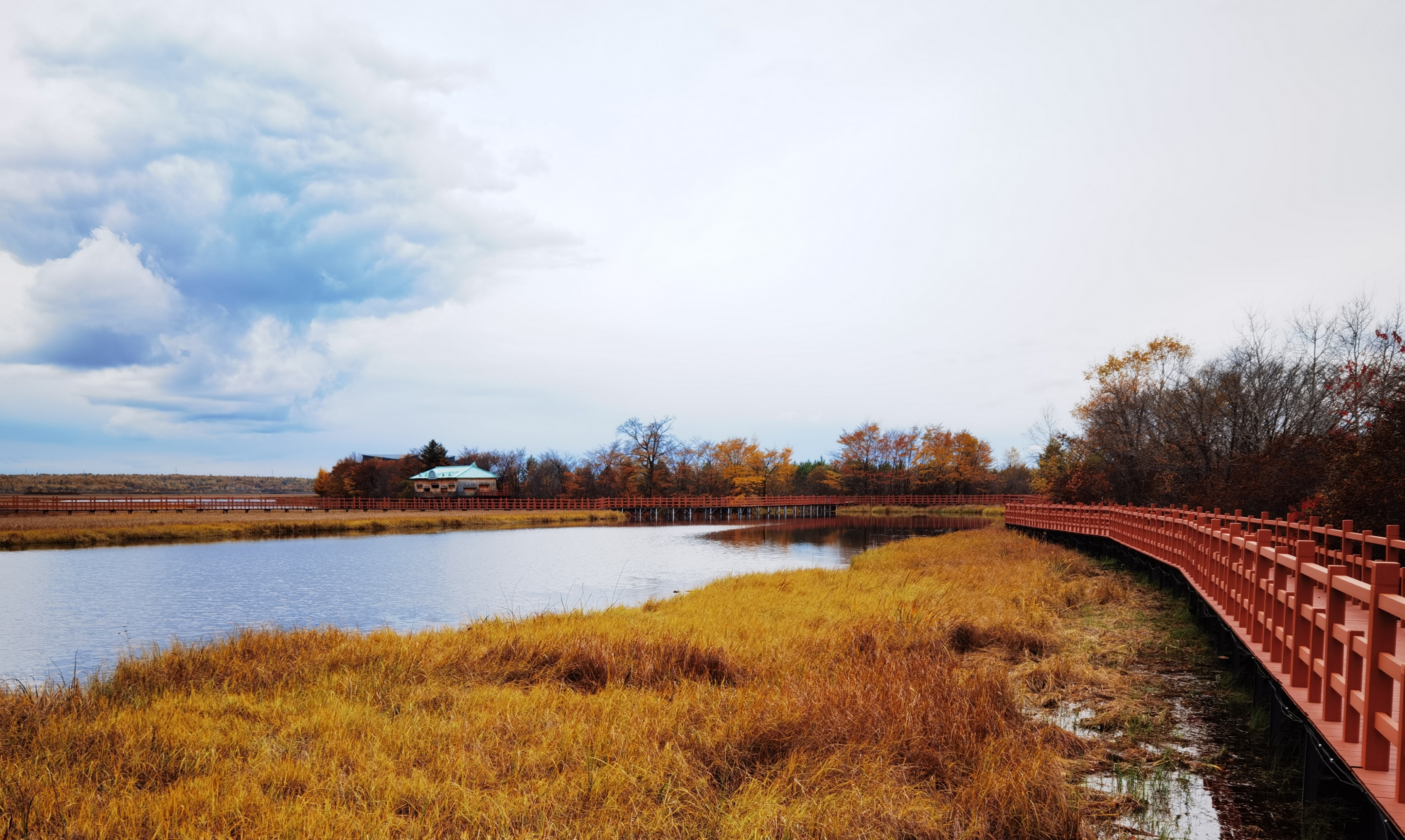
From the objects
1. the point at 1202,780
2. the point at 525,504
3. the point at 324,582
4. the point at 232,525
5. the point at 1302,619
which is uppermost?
the point at 1302,619

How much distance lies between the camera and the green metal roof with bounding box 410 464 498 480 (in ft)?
325

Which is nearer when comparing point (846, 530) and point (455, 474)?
point (846, 530)

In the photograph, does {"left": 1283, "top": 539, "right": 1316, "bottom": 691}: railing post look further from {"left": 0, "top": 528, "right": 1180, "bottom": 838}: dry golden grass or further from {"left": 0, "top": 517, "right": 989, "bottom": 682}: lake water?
{"left": 0, "top": 517, "right": 989, "bottom": 682}: lake water

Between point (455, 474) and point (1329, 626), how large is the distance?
101 metres

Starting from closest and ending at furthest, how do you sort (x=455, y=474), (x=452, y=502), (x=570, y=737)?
(x=570, y=737) → (x=452, y=502) → (x=455, y=474)

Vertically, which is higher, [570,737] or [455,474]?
[570,737]

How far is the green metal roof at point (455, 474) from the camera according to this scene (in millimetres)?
99000

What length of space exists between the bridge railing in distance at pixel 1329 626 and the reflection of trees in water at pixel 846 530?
28949mm

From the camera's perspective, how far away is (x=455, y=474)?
100m

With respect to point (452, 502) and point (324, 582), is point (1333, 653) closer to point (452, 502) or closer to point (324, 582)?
point (324, 582)

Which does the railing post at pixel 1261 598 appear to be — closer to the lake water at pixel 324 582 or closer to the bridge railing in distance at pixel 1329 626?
the bridge railing in distance at pixel 1329 626

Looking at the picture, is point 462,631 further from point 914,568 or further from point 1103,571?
point 1103,571

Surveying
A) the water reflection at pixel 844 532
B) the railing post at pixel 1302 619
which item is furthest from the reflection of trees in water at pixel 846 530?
the railing post at pixel 1302 619

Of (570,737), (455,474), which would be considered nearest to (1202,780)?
(570,737)
